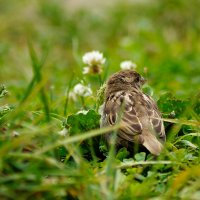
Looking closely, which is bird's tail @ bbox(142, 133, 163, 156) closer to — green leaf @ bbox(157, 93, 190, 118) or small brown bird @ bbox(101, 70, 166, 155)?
small brown bird @ bbox(101, 70, 166, 155)

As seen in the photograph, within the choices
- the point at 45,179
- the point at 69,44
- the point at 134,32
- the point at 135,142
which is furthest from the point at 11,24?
the point at 45,179

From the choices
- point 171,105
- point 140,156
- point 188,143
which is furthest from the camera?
point 171,105

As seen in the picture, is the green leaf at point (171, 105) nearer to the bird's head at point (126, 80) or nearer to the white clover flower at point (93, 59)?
the bird's head at point (126, 80)

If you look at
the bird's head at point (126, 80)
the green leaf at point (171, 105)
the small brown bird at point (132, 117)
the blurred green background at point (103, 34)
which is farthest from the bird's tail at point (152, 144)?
the blurred green background at point (103, 34)

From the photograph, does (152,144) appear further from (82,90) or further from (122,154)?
(82,90)

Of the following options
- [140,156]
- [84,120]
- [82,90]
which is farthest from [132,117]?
[82,90]

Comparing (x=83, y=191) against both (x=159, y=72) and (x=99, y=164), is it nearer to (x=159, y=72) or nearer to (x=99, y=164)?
(x=99, y=164)
